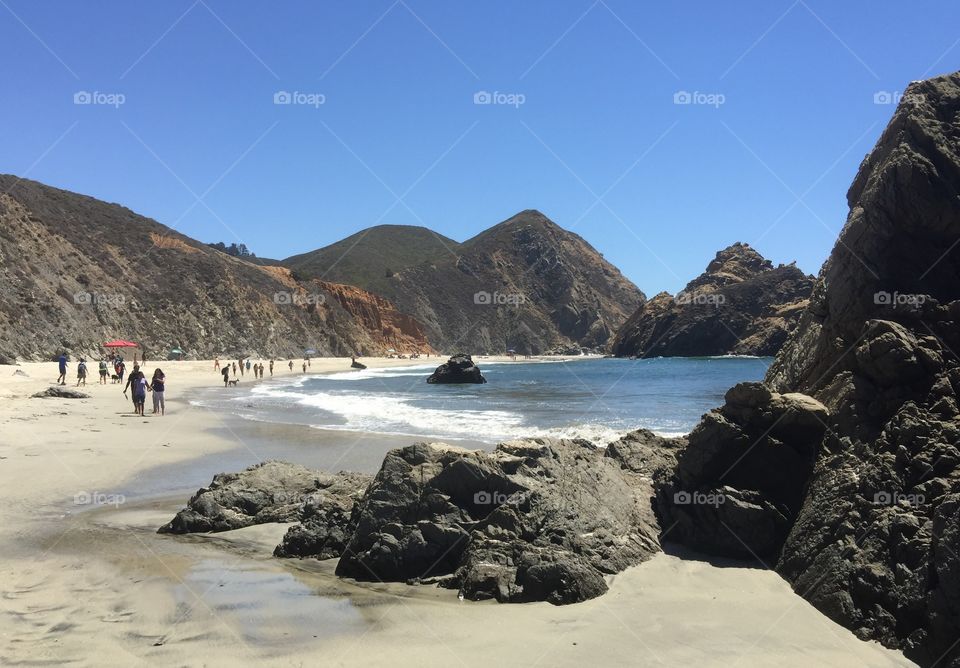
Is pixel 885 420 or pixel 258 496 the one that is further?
pixel 258 496

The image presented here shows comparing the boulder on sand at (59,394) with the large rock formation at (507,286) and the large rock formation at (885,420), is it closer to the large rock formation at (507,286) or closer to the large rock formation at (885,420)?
the large rock formation at (885,420)

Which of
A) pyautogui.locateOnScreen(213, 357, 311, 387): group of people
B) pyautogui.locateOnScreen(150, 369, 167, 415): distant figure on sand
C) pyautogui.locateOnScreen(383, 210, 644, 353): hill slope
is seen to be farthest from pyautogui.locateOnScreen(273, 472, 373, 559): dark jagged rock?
pyautogui.locateOnScreen(383, 210, 644, 353): hill slope

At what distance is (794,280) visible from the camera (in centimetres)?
10194

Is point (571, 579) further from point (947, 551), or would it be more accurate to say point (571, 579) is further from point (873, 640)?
point (947, 551)

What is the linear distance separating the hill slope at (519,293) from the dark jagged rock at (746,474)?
4694 inches

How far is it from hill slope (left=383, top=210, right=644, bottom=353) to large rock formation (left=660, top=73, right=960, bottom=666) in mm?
118630

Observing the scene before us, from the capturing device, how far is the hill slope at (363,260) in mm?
142875

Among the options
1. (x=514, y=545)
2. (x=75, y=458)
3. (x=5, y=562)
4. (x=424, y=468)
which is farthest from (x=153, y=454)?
(x=514, y=545)

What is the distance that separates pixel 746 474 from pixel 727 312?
3932 inches

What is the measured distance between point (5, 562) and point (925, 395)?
875 cm

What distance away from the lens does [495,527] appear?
675 centimetres

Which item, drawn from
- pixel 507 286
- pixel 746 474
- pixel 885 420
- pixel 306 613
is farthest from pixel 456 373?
pixel 507 286

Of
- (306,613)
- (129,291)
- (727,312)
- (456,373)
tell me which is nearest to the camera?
(306,613)

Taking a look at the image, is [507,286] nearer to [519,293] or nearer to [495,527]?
[519,293]
